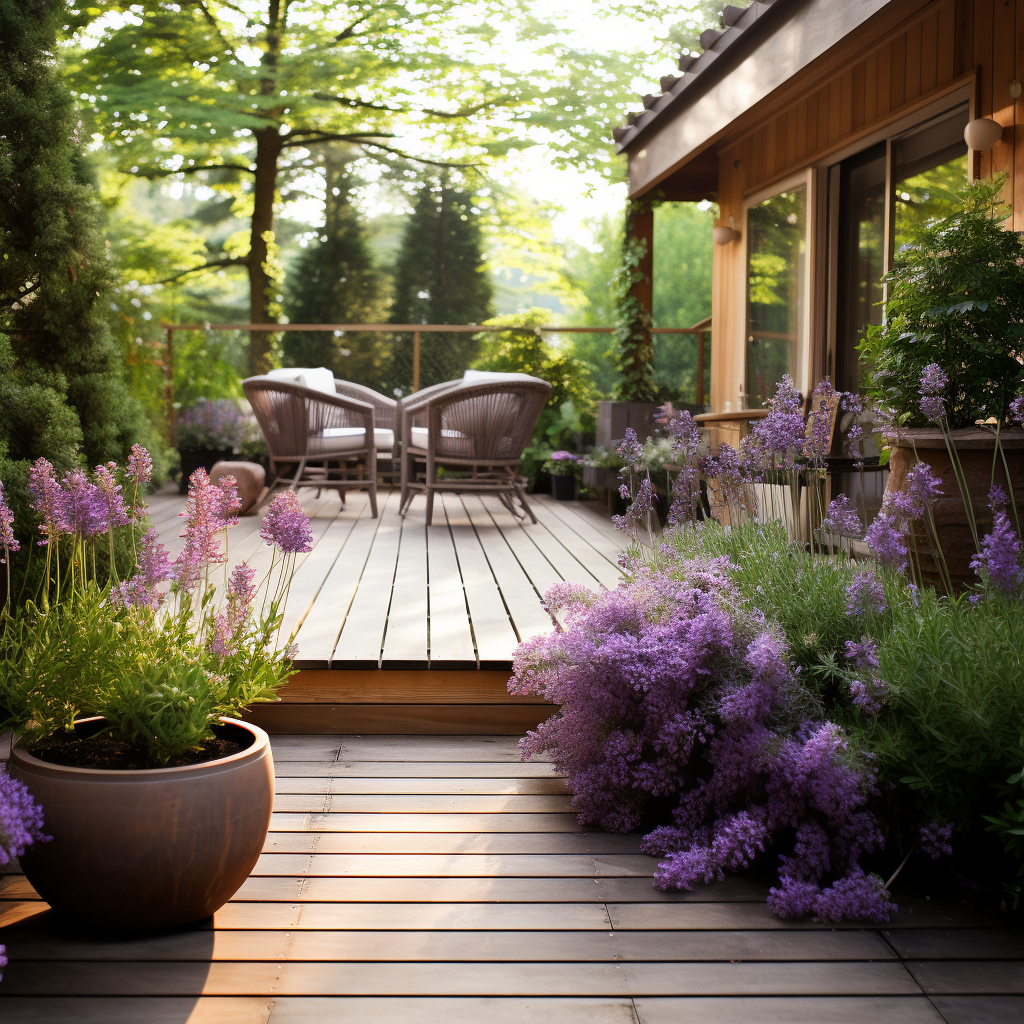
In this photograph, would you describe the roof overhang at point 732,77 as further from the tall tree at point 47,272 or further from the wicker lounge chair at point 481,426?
the tall tree at point 47,272

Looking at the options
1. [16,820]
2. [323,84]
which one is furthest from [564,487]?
[323,84]

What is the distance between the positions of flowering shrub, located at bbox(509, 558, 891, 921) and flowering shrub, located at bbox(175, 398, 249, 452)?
6.26m

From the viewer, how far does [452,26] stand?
1298 centimetres

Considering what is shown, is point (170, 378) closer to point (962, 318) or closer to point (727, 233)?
point (727, 233)

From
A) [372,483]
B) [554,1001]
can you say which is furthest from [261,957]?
[372,483]

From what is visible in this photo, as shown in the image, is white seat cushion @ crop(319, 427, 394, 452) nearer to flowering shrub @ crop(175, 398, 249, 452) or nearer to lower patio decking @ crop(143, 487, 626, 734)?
lower patio decking @ crop(143, 487, 626, 734)

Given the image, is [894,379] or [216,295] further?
[216,295]

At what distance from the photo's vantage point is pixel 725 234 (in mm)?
6887

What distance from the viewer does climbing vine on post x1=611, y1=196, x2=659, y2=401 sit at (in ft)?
25.2

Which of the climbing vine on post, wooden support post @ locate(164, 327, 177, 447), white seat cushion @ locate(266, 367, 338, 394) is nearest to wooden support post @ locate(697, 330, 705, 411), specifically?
the climbing vine on post

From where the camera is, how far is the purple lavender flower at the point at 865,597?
6.72ft

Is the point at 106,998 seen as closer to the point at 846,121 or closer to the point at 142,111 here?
the point at 846,121

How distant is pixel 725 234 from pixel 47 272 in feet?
16.9

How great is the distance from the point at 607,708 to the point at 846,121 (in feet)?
13.7
